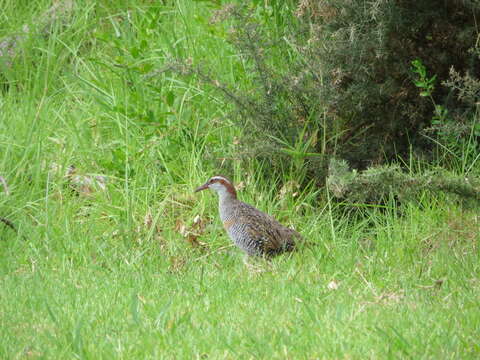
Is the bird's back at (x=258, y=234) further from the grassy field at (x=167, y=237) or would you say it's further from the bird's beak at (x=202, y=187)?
the bird's beak at (x=202, y=187)

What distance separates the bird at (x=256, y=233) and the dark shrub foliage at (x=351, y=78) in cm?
78

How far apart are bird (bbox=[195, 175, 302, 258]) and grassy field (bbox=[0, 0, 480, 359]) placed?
17cm

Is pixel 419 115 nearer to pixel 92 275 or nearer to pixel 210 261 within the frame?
pixel 210 261

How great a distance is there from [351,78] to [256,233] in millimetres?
1816

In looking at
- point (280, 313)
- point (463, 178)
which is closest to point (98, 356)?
point (280, 313)

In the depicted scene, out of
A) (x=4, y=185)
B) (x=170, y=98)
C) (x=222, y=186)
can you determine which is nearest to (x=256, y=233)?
(x=222, y=186)

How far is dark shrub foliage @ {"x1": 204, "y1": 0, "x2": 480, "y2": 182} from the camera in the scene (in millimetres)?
6953

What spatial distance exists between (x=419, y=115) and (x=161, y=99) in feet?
8.07

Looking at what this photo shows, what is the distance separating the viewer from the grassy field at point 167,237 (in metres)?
4.39

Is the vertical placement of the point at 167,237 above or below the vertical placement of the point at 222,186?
below

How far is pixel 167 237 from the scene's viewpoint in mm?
6980

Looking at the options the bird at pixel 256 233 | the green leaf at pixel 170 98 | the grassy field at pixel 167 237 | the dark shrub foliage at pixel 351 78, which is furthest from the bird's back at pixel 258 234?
the green leaf at pixel 170 98

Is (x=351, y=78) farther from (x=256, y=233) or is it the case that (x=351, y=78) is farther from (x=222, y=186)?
(x=256, y=233)

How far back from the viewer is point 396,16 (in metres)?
6.83
